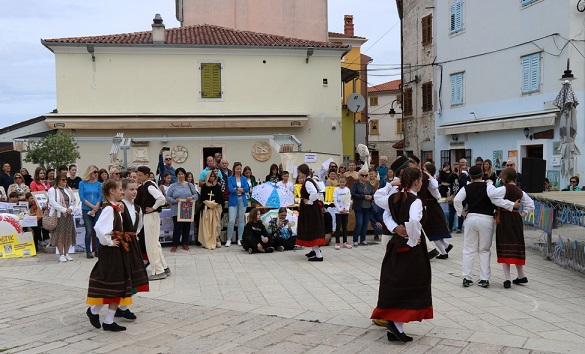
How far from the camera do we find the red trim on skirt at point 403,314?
572 cm

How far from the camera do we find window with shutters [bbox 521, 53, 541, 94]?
64.4ft

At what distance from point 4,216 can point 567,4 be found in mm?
17006

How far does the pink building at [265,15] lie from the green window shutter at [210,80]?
8.25 metres

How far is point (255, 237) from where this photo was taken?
11812mm

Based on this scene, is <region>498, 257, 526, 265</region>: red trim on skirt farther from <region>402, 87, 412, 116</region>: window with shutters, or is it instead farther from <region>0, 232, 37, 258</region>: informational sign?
<region>402, 87, 412, 116</region>: window with shutters

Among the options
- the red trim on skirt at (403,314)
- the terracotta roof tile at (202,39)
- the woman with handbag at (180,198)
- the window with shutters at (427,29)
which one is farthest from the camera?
the window with shutters at (427,29)

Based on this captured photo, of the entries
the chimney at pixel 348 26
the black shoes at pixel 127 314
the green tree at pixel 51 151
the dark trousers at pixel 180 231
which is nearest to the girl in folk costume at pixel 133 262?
the black shoes at pixel 127 314

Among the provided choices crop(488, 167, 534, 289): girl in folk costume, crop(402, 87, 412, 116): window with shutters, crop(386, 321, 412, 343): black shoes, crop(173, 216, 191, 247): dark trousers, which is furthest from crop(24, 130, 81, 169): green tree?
crop(402, 87, 412, 116): window with shutters

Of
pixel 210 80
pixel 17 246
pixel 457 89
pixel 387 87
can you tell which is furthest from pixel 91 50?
pixel 387 87

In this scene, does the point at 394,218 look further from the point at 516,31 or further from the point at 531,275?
the point at 516,31

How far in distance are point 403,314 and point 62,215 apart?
8.09 m

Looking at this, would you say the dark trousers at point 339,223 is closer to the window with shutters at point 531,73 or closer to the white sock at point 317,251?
the white sock at point 317,251

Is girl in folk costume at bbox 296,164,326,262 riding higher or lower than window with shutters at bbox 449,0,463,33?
lower

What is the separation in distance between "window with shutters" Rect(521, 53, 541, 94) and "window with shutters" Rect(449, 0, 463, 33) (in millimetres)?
4589
